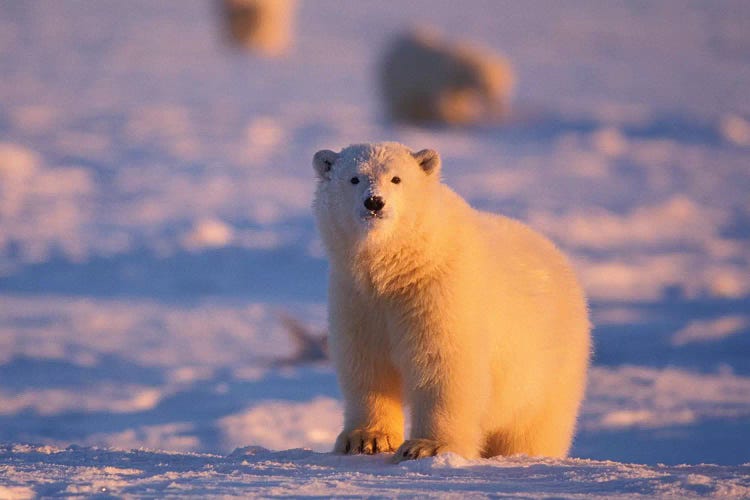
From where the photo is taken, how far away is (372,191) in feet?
13.2

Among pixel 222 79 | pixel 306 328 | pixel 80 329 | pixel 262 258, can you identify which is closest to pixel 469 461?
pixel 306 328

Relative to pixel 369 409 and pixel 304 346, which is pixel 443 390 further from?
pixel 304 346

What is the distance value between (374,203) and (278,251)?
701 centimetres

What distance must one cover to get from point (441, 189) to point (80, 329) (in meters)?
5.31

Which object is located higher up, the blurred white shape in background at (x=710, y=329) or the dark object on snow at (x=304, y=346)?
the blurred white shape in background at (x=710, y=329)

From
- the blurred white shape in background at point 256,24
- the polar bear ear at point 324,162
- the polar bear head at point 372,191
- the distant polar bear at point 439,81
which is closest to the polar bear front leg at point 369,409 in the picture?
the polar bear head at point 372,191

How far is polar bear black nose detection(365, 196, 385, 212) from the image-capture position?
4000mm

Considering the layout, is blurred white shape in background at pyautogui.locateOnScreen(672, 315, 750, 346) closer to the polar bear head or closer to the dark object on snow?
the dark object on snow

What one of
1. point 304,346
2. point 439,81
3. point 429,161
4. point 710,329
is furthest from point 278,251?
point 429,161

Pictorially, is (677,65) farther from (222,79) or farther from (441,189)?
(441,189)

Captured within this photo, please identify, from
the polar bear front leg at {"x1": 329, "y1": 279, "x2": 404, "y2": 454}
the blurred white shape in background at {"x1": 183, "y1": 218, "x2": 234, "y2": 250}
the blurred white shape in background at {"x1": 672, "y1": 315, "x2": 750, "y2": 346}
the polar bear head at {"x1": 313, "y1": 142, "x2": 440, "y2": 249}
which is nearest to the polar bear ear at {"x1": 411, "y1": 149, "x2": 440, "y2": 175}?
the polar bear head at {"x1": 313, "y1": 142, "x2": 440, "y2": 249}

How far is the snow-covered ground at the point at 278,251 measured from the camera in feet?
13.6

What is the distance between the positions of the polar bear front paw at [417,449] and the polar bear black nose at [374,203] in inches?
31.6

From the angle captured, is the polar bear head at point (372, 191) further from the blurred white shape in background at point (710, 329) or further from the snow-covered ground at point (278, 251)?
the blurred white shape in background at point (710, 329)
